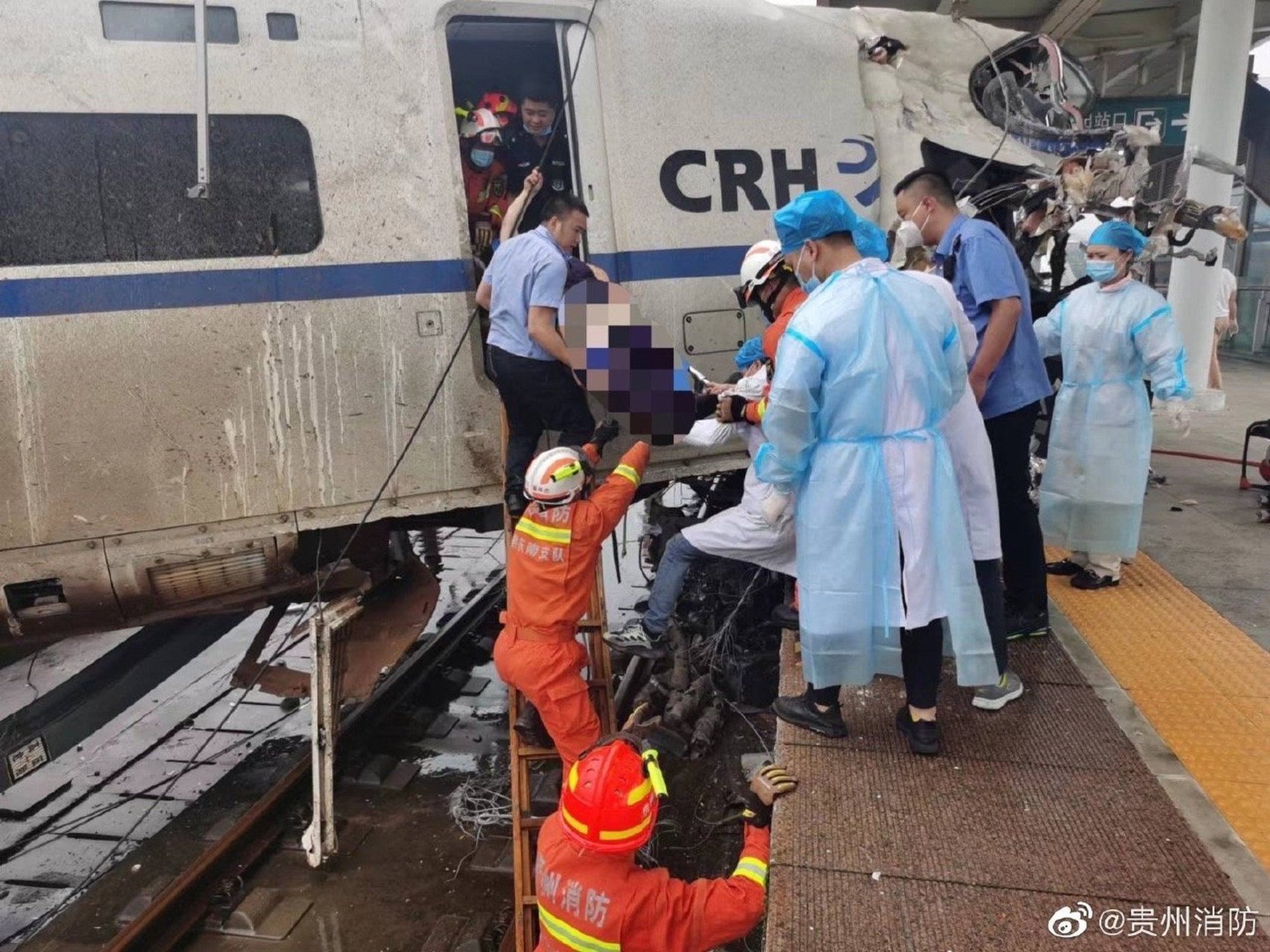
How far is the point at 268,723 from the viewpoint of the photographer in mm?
5746

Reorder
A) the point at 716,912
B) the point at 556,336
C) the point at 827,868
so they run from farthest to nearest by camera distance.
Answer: the point at 556,336 → the point at 716,912 → the point at 827,868

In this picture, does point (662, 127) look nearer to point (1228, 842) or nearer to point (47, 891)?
point (1228, 842)

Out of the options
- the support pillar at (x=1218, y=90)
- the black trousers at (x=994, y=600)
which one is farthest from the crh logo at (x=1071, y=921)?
the support pillar at (x=1218, y=90)

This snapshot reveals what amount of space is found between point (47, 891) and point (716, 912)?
353cm

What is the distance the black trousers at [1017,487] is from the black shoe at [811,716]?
40.1 inches

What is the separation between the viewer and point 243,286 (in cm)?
355

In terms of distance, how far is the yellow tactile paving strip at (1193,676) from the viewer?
9.29 feet

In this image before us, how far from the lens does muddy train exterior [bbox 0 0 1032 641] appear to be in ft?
10.9

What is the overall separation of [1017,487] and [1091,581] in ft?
3.91

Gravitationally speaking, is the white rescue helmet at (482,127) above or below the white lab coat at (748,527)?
above

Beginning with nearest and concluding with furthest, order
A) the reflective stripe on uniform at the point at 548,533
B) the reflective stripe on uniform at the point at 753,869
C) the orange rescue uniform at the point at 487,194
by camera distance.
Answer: the reflective stripe on uniform at the point at 753,869 → the reflective stripe on uniform at the point at 548,533 → the orange rescue uniform at the point at 487,194

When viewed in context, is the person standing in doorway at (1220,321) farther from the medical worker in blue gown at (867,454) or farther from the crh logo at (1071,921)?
the crh logo at (1071,921)

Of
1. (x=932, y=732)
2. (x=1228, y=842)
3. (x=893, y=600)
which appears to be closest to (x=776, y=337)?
(x=893, y=600)

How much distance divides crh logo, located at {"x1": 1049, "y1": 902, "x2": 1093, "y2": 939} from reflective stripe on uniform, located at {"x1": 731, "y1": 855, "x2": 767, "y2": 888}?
0.77 meters
